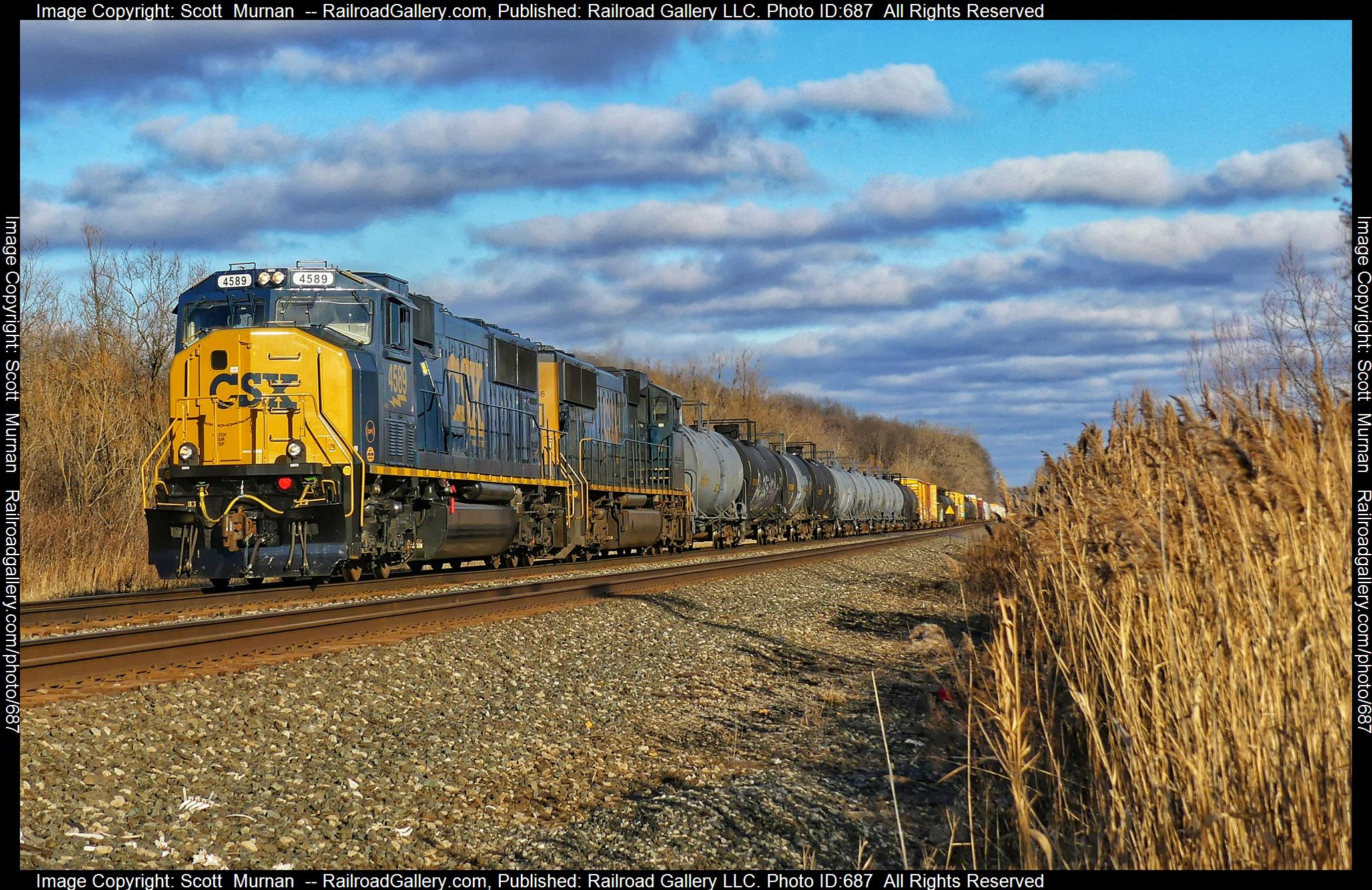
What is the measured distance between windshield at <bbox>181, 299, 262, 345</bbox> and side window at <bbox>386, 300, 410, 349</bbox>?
1.78 meters

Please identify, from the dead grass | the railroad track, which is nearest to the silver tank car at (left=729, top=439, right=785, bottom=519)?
the railroad track

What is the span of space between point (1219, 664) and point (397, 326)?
13966 mm

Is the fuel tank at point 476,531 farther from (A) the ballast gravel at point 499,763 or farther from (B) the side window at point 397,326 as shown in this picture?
(A) the ballast gravel at point 499,763

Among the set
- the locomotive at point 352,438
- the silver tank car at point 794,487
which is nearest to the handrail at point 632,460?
the locomotive at point 352,438

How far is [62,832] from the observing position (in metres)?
5.17

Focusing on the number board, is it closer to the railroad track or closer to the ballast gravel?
the railroad track

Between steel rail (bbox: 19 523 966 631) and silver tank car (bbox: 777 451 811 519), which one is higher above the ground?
silver tank car (bbox: 777 451 811 519)

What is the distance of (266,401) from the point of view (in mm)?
15227

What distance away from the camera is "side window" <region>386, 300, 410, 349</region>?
16.4 m

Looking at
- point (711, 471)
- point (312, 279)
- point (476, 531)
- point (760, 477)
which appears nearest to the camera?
point (312, 279)

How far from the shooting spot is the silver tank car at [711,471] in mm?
31422

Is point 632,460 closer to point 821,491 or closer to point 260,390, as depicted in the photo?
point 260,390

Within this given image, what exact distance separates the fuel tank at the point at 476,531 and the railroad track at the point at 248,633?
1520mm

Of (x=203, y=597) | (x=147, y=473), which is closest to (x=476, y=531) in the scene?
(x=147, y=473)
